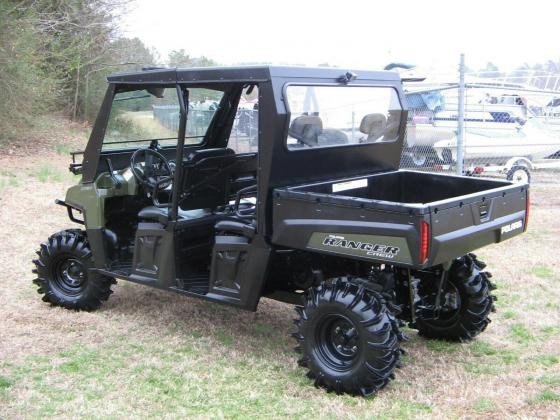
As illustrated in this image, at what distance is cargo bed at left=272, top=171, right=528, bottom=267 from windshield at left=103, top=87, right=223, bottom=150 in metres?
1.21

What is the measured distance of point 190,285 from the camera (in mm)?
4719

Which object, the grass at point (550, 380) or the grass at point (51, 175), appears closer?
the grass at point (550, 380)

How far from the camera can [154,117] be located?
533 cm

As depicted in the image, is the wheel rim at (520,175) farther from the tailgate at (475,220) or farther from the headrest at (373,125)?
the tailgate at (475,220)

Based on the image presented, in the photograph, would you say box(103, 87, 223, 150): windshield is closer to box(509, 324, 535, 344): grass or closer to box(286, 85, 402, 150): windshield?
box(286, 85, 402, 150): windshield

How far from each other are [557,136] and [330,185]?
30.1 ft

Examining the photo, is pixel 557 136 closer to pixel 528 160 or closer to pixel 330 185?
pixel 528 160

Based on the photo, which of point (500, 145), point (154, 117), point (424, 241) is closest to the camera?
point (424, 241)

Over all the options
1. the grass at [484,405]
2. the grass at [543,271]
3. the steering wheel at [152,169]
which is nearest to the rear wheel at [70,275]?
the steering wheel at [152,169]

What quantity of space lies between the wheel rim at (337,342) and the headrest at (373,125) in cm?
148

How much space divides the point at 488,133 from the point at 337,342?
353 inches

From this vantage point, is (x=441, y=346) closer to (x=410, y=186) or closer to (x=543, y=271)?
(x=410, y=186)

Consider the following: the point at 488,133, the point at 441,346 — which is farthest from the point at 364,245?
the point at 488,133

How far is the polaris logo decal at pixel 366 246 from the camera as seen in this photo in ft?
11.8
